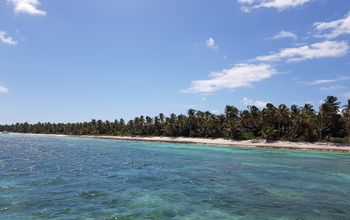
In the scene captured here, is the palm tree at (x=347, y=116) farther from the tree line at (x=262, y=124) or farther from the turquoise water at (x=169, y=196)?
the turquoise water at (x=169, y=196)

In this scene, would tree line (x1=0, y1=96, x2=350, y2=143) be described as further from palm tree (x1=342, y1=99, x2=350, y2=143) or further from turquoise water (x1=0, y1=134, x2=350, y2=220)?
turquoise water (x1=0, y1=134, x2=350, y2=220)

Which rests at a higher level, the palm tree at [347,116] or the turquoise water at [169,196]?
the palm tree at [347,116]

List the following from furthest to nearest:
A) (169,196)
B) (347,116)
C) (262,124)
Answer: (262,124) < (347,116) < (169,196)

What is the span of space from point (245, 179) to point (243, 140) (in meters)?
76.1

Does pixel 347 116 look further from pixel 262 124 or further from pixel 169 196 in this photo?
pixel 169 196

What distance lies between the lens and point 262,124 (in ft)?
340

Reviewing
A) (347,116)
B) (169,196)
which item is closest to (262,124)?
(347,116)

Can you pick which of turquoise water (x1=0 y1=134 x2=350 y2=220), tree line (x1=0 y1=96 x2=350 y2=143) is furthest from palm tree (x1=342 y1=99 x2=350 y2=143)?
turquoise water (x1=0 y1=134 x2=350 y2=220)

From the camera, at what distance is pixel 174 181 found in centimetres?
3058

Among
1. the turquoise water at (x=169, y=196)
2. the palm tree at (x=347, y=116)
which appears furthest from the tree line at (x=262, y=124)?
the turquoise water at (x=169, y=196)

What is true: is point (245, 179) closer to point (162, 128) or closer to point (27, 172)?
point (27, 172)

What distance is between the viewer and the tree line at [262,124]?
8819 cm

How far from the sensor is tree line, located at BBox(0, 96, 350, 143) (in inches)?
3472

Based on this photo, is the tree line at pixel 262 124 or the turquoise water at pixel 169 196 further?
the tree line at pixel 262 124
